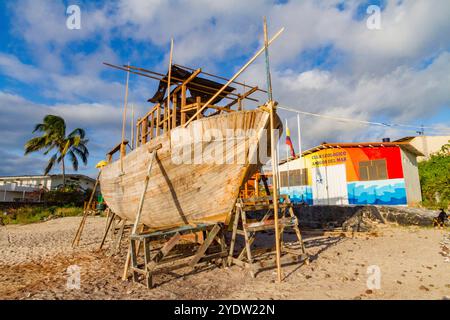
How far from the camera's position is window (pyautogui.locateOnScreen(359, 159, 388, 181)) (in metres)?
16.4

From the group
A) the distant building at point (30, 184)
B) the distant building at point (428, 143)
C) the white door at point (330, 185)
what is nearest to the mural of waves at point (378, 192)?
the white door at point (330, 185)

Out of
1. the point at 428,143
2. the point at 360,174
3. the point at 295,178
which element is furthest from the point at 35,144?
the point at 428,143

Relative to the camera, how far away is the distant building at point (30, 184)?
2692 centimetres

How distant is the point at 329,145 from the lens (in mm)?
18297

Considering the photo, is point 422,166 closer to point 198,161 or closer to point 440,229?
point 440,229

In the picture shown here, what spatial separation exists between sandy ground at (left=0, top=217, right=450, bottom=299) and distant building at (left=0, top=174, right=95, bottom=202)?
2228cm

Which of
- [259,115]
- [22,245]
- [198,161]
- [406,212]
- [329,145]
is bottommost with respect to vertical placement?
[22,245]

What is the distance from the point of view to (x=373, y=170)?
16703mm

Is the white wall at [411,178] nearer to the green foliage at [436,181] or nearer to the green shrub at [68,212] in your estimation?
the green foliage at [436,181]

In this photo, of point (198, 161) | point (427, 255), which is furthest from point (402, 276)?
point (198, 161)

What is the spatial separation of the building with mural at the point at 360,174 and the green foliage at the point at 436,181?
858 millimetres

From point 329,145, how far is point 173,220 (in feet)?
47.4

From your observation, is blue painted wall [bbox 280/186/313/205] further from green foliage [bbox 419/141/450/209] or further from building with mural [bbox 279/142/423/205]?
green foliage [bbox 419/141/450/209]

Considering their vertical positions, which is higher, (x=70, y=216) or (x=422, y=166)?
(x=422, y=166)
